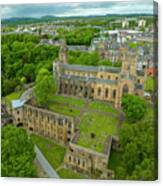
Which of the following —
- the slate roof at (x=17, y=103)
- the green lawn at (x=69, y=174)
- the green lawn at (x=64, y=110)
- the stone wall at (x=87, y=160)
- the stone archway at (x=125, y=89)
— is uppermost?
the stone archway at (x=125, y=89)

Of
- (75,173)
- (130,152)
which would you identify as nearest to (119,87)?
(130,152)

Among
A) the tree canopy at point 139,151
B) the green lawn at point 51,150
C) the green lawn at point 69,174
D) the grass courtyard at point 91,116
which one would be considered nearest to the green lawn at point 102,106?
the grass courtyard at point 91,116

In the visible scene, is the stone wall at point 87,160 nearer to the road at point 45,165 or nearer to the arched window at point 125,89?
the road at point 45,165

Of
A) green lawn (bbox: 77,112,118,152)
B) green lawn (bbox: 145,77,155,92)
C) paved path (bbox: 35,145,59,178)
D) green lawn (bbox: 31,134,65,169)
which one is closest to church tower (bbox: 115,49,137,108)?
green lawn (bbox: 145,77,155,92)

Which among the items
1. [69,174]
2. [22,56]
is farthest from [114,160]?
[22,56]

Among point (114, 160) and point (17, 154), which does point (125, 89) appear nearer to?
point (114, 160)
